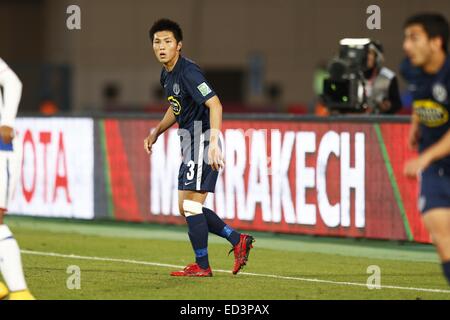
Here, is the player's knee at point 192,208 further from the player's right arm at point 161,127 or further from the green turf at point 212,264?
the player's right arm at point 161,127

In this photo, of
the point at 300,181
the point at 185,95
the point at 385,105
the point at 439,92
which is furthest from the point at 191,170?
the point at 385,105

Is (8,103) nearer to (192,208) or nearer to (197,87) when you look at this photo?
(197,87)

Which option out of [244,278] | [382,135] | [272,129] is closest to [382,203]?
[382,135]

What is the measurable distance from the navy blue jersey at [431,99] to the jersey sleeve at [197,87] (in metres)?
2.73

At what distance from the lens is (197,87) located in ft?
38.7

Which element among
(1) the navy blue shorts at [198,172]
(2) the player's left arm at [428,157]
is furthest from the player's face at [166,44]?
(2) the player's left arm at [428,157]

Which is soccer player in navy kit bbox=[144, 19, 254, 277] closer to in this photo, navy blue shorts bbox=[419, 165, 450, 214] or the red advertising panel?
navy blue shorts bbox=[419, 165, 450, 214]

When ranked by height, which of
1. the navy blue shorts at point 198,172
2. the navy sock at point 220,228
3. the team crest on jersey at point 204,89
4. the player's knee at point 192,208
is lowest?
the navy sock at point 220,228

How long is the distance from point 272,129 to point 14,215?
481 centimetres

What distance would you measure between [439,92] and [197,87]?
→ 3212 millimetres

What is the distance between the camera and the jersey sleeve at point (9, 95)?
382 inches

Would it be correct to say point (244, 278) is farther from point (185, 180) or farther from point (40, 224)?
point (40, 224)

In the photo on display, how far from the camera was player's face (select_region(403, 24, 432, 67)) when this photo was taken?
901cm
